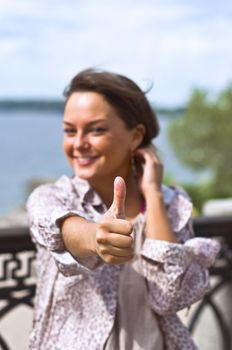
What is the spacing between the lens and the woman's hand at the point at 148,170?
5.11ft

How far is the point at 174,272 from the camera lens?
1.41m

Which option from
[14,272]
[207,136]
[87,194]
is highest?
[87,194]

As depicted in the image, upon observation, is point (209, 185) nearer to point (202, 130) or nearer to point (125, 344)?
point (202, 130)

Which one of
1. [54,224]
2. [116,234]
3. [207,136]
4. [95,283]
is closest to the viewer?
[116,234]

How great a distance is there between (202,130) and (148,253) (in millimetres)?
8508

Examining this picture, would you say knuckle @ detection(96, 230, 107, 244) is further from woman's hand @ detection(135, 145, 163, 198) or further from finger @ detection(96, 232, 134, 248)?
woman's hand @ detection(135, 145, 163, 198)

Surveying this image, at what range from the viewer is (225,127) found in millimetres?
9773

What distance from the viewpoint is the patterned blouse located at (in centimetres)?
141

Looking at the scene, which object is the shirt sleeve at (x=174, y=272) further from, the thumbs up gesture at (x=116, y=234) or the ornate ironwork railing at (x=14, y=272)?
the ornate ironwork railing at (x=14, y=272)

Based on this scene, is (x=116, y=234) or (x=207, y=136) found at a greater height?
(x=116, y=234)

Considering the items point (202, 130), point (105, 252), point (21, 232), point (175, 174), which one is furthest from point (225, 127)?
point (105, 252)

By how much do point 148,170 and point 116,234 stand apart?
48 cm

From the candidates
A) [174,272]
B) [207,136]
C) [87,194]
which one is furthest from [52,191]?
[207,136]

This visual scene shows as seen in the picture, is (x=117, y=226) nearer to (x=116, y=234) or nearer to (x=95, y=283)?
(x=116, y=234)
